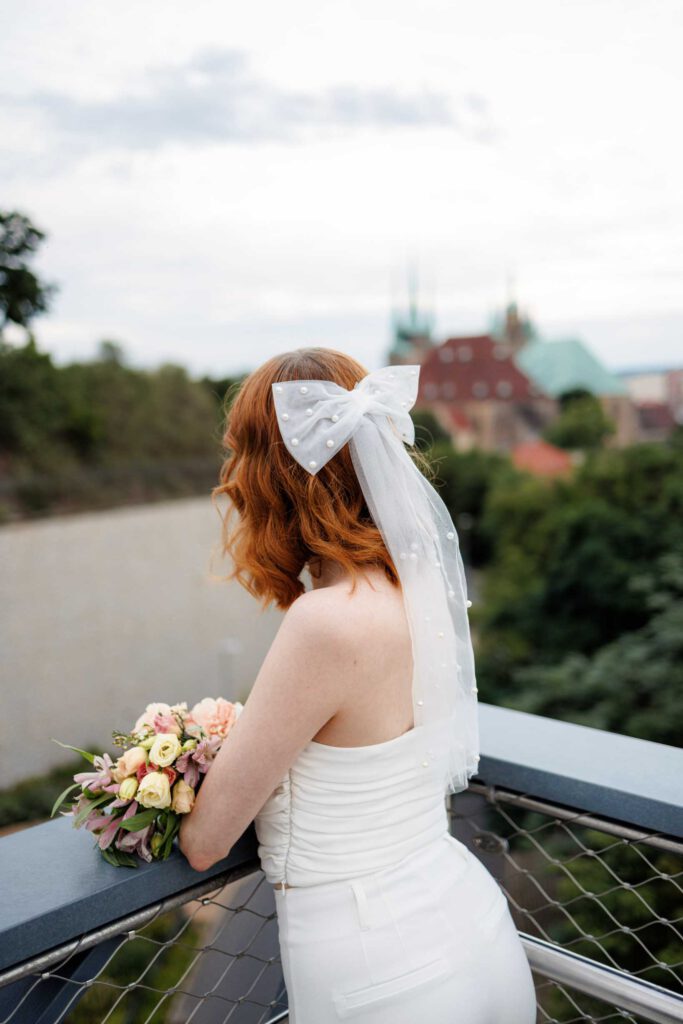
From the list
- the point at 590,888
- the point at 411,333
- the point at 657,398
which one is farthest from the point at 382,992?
the point at 411,333

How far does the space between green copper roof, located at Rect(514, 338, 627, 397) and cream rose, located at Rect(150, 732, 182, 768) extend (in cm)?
2165

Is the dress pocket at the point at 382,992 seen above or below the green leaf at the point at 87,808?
below

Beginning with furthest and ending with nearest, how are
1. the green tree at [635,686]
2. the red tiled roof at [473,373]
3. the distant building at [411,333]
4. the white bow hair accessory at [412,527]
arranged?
the distant building at [411,333] → the red tiled roof at [473,373] → the green tree at [635,686] → the white bow hair accessory at [412,527]

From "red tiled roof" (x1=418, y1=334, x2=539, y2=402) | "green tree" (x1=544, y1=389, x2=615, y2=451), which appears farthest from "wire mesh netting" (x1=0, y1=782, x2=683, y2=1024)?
"red tiled roof" (x1=418, y1=334, x2=539, y2=402)

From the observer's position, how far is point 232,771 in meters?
0.92

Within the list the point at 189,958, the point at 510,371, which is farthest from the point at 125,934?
the point at 510,371

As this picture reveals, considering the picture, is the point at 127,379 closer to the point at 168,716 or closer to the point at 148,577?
the point at 148,577

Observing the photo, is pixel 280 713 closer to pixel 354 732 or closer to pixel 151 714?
pixel 354 732

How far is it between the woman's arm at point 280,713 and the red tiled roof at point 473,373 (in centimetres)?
2404

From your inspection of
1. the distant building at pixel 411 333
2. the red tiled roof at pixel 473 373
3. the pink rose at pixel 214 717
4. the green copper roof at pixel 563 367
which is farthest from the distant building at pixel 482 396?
the pink rose at pixel 214 717

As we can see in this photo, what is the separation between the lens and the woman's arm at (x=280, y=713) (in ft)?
2.91

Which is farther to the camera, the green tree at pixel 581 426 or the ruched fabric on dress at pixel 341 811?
the green tree at pixel 581 426

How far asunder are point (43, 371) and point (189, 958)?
8.43 m

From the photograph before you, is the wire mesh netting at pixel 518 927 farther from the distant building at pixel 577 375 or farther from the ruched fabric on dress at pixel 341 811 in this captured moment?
the distant building at pixel 577 375
